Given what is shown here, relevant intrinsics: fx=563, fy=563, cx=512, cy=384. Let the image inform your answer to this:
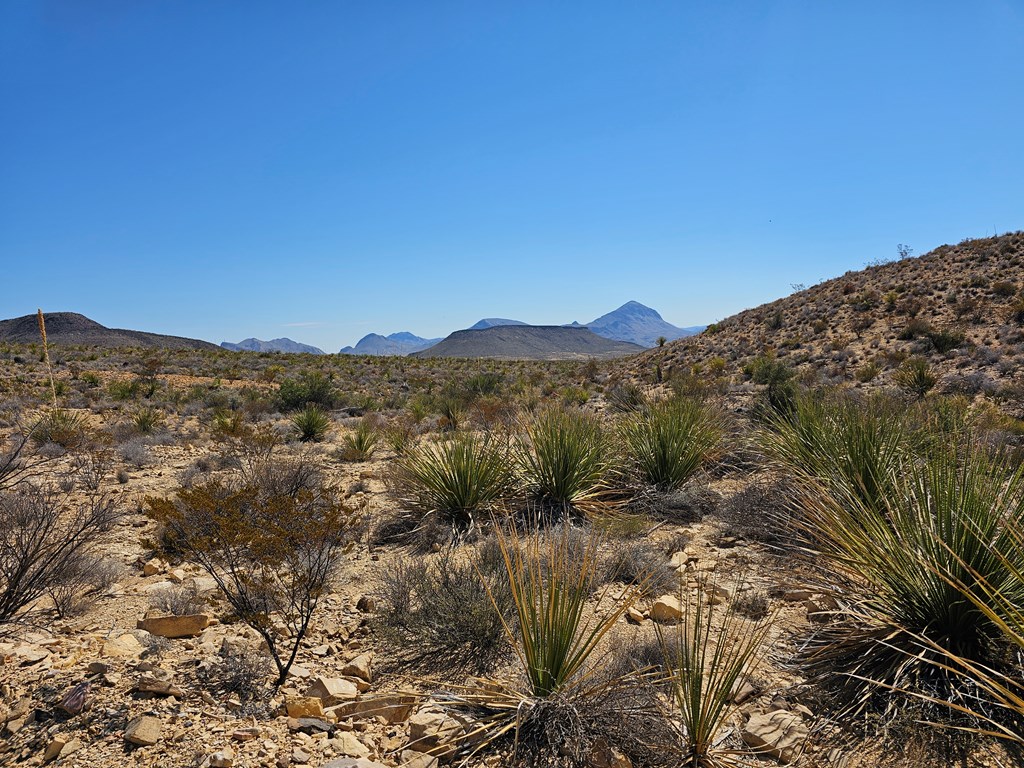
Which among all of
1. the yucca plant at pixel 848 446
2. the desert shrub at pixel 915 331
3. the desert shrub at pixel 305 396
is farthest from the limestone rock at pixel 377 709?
the desert shrub at pixel 915 331

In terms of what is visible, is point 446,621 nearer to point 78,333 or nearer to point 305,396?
point 305,396

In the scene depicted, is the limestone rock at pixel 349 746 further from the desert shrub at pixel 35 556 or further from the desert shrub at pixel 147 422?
the desert shrub at pixel 147 422

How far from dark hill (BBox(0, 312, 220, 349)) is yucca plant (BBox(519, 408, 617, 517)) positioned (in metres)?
81.7

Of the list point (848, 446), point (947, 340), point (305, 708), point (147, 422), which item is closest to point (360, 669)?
point (305, 708)

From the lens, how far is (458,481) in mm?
6320

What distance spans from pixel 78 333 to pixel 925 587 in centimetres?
10298

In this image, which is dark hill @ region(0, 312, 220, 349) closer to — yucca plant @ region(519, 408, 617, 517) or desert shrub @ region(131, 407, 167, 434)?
desert shrub @ region(131, 407, 167, 434)

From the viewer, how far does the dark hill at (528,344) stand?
158 metres

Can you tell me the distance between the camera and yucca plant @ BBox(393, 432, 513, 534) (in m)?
6.32

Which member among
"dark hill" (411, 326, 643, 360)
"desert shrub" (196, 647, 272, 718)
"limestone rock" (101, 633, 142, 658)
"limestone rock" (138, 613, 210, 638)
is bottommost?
"desert shrub" (196, 647, 272, 718)

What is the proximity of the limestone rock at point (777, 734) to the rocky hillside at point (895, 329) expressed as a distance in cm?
1407

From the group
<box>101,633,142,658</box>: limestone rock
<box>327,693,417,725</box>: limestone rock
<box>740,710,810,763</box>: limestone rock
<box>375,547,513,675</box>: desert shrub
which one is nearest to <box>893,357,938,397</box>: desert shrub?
<box>740,710,810,763</box>: limestone rock

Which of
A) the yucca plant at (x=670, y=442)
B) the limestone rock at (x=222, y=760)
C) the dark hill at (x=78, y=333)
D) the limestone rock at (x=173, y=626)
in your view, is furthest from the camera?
the dark hill at (x=78, y=333)

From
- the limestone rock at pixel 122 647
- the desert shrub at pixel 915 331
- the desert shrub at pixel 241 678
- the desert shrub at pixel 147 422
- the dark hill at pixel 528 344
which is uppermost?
the dark hill at pixel 528 344
